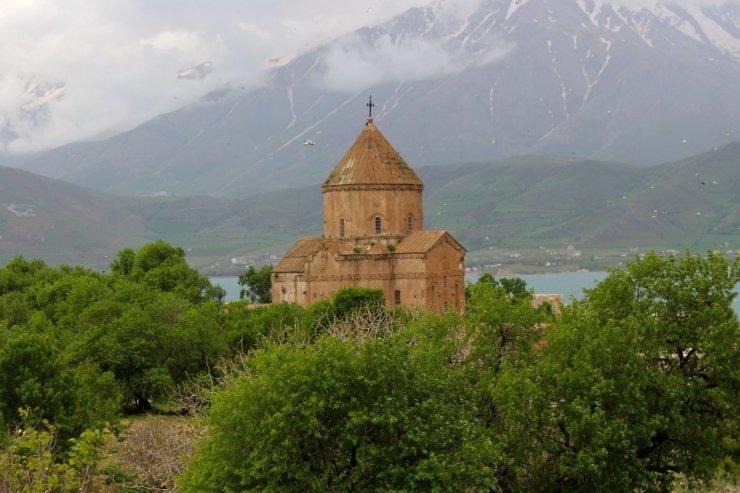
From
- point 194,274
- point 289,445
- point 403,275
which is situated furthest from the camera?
point 194,274

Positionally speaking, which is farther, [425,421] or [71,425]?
[71,425]

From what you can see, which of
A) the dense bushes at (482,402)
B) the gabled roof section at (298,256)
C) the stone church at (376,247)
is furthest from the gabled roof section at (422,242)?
the dense bushes at (482,402)

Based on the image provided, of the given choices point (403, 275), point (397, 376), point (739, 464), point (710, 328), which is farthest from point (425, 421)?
point (403, 275)

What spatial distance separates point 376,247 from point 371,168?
5.47 metres

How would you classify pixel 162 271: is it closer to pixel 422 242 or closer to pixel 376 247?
pixel 376 247

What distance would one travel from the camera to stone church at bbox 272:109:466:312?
7994 cm

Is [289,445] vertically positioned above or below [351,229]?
below

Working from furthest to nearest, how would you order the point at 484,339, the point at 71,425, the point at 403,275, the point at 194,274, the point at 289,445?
1. the point at 194,274
2. the point at 403,275
3. the point at 71,425
4. the point at 484,339
5. the point at 289,445

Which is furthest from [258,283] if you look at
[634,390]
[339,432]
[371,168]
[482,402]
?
[339,432]

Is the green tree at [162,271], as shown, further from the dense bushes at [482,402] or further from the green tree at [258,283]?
the dense bushes at [482,402]

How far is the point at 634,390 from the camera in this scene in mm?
32156

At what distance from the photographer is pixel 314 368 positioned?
28859mm

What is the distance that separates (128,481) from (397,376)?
13316mm

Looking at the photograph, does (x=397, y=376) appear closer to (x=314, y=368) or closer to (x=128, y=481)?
(x=314, y=368)
